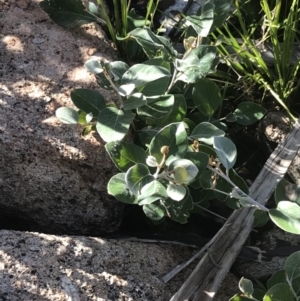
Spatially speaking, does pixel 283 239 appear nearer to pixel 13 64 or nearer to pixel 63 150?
pixel 63 150

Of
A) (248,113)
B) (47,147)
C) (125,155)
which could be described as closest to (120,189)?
(125,155)

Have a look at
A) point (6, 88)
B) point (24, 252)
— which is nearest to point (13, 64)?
point (6, 88)

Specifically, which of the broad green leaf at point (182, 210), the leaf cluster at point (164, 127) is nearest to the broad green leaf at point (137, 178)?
the leaf cluster at point (164, 127)

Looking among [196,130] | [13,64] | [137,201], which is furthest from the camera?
[13,64]

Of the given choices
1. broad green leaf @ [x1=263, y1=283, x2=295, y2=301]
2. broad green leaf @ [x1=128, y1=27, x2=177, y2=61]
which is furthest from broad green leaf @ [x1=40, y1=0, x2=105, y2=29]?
broad green leaf @ [x1=263, y1=283, x2=295, y2=301]

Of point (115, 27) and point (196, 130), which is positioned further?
point (115, 27)

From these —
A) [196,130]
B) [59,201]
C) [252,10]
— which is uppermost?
[252,10]

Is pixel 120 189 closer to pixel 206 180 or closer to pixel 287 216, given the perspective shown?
pixel 206 180

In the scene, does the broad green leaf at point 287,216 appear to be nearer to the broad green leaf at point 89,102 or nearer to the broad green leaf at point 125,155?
the broad green leaf at point 125,155
